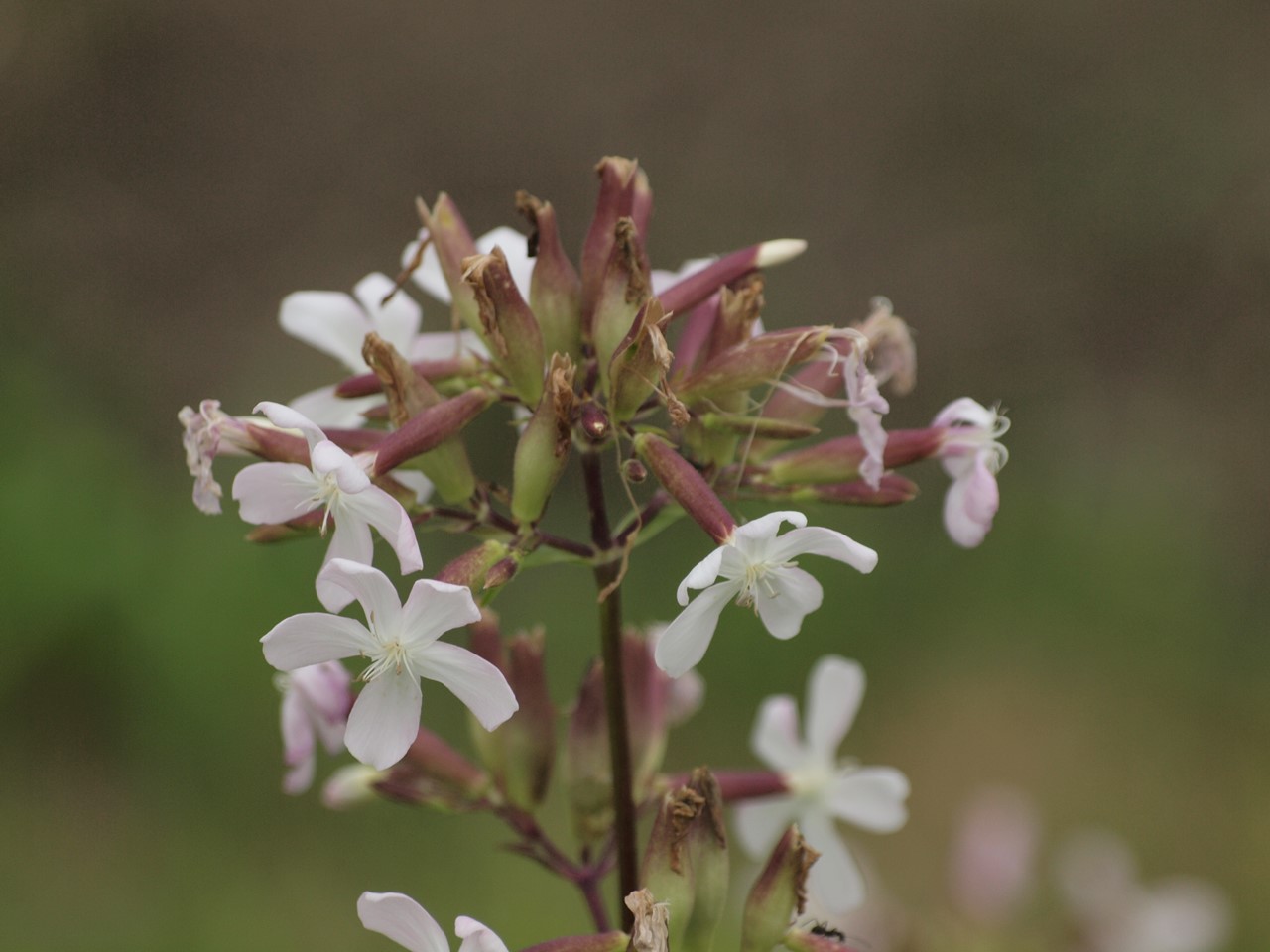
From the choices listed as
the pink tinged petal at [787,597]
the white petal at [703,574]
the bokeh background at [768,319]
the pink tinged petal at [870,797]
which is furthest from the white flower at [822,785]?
the bokeh background at [768,319]

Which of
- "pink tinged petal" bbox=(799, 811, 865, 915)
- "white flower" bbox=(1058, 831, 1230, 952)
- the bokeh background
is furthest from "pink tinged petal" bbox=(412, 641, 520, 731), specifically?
the bokeh background

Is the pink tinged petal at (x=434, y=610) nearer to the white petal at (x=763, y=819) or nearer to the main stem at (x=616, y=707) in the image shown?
the main stem at (x=616, y=707)

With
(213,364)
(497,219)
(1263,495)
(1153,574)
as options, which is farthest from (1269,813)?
(213,364)

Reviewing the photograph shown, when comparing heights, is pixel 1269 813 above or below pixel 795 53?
below

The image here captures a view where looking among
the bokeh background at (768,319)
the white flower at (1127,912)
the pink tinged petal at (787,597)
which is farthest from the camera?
the bokeh background at (768,319)

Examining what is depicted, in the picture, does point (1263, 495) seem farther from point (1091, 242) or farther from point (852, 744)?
point (852, 744)

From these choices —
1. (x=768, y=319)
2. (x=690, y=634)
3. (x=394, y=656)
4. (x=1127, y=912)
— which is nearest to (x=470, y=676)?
(x=394, y=656)

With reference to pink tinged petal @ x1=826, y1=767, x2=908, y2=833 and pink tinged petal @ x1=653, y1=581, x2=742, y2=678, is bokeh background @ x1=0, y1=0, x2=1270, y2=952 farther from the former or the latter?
pink tinged petal @ x1=653, y1=581, x2=742, y2=678
